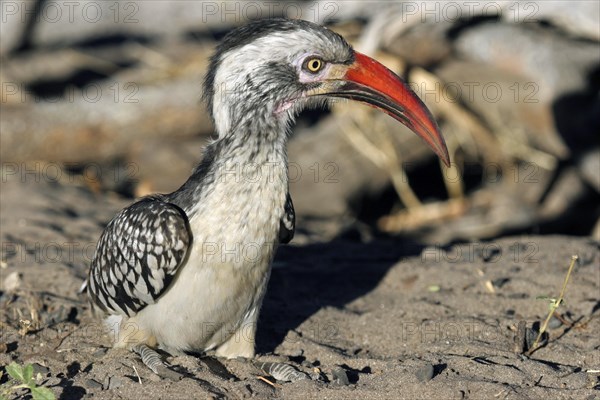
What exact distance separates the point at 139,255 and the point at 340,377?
1409mm

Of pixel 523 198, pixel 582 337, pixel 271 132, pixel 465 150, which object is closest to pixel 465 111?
pixel 465 150

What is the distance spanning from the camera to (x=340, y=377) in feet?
17.6

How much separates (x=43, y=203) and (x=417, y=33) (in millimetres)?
4319

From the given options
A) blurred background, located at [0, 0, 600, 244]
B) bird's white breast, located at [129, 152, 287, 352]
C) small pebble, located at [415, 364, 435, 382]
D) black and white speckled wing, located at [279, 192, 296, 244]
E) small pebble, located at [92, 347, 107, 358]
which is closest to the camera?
small pebble, located at [415, 364, 435, 382]

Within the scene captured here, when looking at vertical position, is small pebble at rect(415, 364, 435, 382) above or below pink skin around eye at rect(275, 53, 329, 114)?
below

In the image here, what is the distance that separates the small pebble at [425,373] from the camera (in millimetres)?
5109

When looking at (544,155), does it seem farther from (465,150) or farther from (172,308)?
(172,308)

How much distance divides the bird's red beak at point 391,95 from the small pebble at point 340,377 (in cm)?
140

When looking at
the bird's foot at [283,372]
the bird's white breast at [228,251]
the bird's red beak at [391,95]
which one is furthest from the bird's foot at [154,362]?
the bird's red beak at [391,95]

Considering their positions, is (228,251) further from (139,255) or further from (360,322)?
(360,322)

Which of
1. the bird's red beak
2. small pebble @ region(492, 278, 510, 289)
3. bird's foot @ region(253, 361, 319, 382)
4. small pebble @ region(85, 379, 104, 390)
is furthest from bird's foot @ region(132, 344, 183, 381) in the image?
small pebble @ region(492, 278, 510, 289)

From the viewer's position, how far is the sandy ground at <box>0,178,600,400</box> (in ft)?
16.9

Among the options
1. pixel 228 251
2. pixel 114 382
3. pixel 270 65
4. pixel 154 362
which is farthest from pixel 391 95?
pixel 114 382

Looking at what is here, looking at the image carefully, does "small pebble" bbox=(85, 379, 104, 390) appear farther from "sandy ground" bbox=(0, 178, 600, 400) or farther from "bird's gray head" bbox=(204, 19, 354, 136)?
"bird's gray head" bbox=(204, 19, 354, 136)
